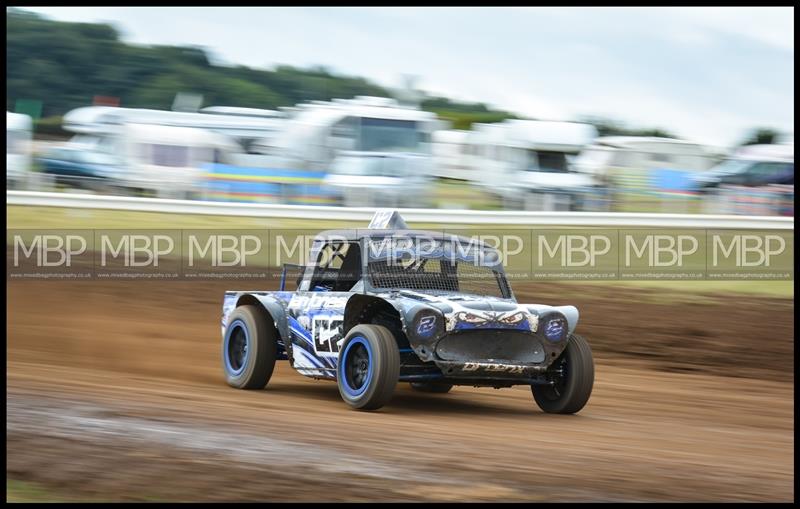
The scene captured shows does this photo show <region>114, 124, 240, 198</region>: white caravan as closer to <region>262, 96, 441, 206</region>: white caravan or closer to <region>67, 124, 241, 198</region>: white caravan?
<region>67, 124, 241, 198</region>: white caravan

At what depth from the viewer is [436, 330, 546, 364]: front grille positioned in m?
9.48

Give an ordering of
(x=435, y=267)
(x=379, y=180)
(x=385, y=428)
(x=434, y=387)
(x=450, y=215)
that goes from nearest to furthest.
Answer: (x=385, y=428) → (x=435, y=267) → (x=434, y=387) → (x=450, y=215) → (x=379, y=180)

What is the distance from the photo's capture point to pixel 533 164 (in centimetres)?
2577

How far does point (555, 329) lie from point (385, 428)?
6.40 feet

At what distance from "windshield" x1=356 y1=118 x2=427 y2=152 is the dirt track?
9.09 m

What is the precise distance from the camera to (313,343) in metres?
10.4

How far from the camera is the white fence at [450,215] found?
22.7m

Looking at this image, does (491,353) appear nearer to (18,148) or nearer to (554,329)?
(554,329)

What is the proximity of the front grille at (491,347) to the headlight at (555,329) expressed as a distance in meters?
0.11

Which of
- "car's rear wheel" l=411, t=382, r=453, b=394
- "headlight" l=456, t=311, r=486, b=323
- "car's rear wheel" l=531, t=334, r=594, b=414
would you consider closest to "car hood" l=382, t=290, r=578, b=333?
"headlight" l=456, t=311, r=486, b=323

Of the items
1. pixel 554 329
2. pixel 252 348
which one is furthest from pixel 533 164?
pixel 554 329

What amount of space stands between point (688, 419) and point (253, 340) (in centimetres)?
410

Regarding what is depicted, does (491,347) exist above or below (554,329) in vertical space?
below

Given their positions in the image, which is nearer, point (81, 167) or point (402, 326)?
point (402, 326)
